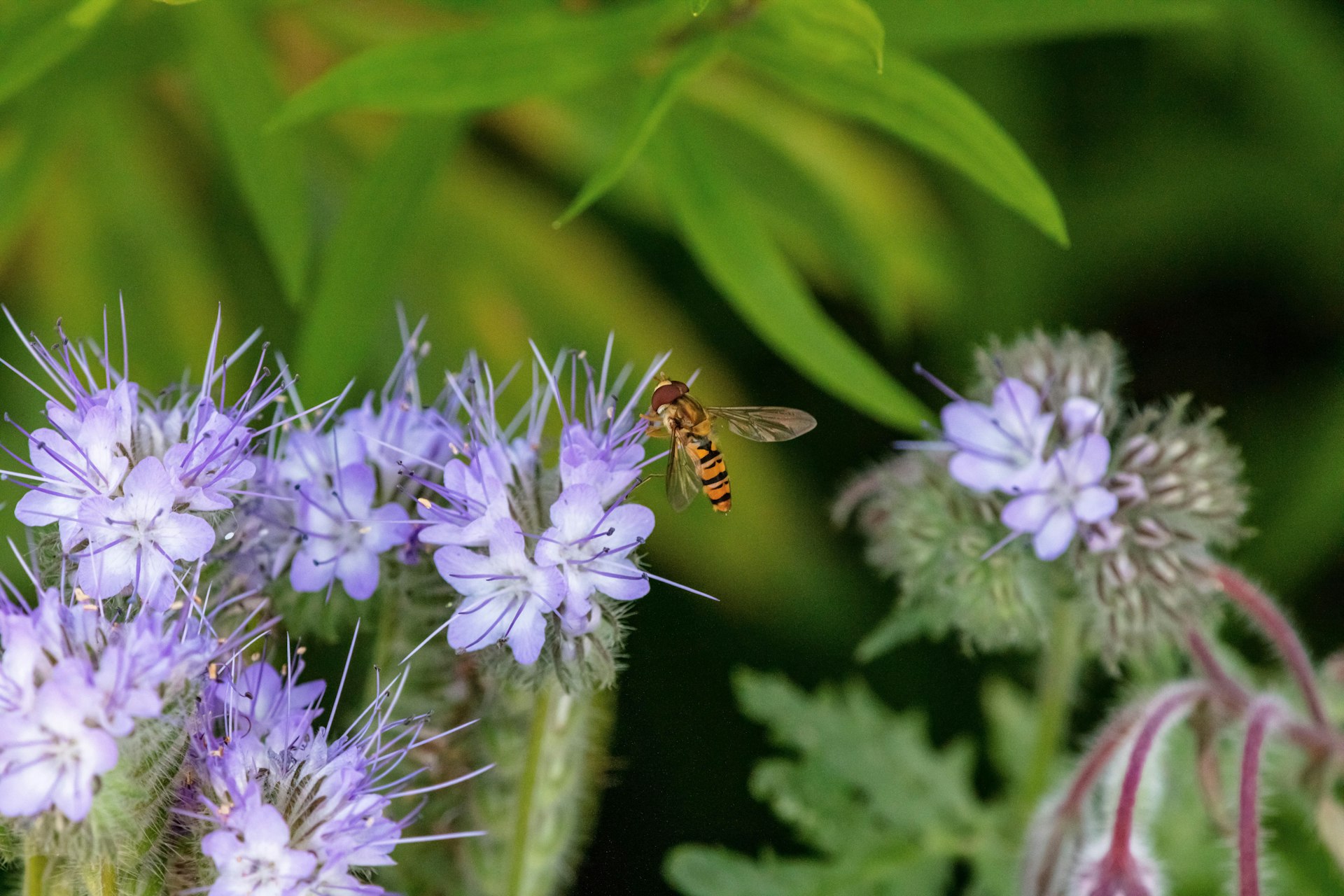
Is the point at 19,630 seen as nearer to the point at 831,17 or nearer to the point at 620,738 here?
the point at 620,738

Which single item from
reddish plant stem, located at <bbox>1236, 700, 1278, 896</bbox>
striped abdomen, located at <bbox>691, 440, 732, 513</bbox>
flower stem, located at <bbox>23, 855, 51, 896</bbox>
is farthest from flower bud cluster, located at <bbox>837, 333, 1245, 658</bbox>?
flower stem, located at <bbox>23, 855, 51, 896</bbox>

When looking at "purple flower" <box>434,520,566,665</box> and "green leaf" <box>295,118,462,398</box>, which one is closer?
"purple flower" <box>434,520,566,665</box>

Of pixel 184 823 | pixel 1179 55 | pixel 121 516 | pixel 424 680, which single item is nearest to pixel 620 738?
pixel 424 680

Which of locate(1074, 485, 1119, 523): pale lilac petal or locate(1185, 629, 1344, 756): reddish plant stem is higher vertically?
locate(1074, 485, 1119, 523): pale lilac petal

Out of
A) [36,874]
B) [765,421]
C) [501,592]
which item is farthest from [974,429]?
[36,874]

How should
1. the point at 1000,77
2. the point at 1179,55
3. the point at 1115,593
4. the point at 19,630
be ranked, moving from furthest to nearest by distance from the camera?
1. the point at 1179,55
2. the point at 1000,77
3. the point at 1115,593
4. the point at 19,630

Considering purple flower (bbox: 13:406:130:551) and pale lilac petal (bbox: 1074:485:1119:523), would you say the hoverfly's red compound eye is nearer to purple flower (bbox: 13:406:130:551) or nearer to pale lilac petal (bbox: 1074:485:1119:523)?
pale lilac petal (bbox: 1074:485:1119:523)
